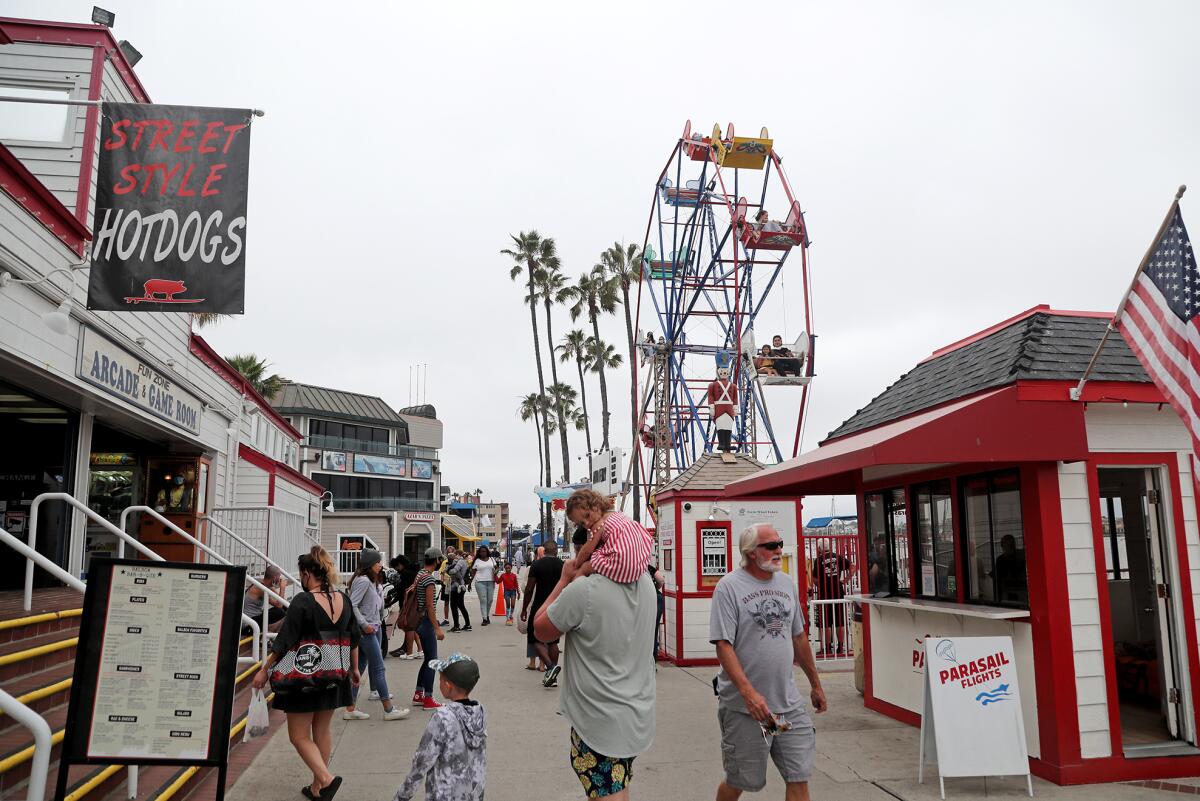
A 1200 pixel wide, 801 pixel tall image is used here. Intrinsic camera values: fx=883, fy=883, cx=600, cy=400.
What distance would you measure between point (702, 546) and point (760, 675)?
7472 mm

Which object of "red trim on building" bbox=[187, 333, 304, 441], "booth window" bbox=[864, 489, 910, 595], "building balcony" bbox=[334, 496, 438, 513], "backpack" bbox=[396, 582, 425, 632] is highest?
"red trim on building" bbox=[187, 333, 304, 441]

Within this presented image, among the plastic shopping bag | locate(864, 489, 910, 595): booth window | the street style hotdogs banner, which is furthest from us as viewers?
locate(864, 489, 910, 595): booth window

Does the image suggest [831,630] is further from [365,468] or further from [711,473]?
[365,468]

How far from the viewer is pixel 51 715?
5.29 m

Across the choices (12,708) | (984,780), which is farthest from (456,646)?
(12,708)

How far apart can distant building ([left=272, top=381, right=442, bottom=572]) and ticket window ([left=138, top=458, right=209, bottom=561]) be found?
3603 cm

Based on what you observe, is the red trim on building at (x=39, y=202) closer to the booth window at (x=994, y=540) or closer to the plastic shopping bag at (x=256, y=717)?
the plastic shopping bag at (x=256, y=717)

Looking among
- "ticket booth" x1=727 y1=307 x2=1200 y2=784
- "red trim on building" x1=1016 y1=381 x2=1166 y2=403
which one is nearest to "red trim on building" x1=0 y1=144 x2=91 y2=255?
"ticket booth" x1=727 y1=307 x2=1200 y2=784

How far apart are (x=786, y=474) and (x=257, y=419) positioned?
15.8 meters

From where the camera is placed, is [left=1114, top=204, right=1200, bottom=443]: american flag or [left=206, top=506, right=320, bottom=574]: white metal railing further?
[left=206, top=506, right=320, bottom=574]: white metal railing

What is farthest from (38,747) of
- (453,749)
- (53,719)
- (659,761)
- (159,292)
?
(159,292)

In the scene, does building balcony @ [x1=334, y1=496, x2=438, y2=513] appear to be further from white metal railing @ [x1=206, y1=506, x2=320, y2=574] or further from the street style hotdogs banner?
the street style hotdogs banner

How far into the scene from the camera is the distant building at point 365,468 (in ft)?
171

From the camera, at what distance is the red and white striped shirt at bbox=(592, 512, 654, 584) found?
12.5 feet
